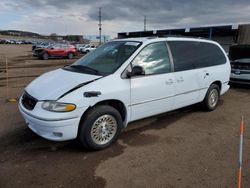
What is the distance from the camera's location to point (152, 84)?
441 cm

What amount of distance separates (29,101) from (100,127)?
1.25 metres

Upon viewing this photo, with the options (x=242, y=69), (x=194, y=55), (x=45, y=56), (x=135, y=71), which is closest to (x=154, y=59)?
(x=135, y=71)

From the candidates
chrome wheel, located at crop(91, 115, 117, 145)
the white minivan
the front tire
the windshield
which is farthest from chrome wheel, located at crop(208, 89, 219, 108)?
chrome wheel, located at crop(91, 115, 117, 145)

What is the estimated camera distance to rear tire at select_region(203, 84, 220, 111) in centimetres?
591

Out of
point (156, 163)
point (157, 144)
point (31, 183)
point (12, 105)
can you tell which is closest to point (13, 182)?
point (31, 183)

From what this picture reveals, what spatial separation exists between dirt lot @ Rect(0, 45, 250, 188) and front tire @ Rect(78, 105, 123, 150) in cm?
17

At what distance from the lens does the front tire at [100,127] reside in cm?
369

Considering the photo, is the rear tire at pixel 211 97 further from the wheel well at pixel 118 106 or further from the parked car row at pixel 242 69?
the parked car row at pixel 242 69

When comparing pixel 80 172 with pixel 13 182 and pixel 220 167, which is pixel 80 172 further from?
pixel 220 167

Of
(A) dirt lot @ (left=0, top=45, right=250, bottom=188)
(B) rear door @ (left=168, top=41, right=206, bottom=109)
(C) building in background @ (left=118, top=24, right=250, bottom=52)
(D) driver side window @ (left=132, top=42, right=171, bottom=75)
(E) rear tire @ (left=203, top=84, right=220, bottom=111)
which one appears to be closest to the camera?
(A) dirt lot @ (left=0, top=45, right=250, bottom=188)

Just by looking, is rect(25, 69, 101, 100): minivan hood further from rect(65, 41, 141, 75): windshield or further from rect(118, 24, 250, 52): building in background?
rect(118, 24, 250, 52): building in background

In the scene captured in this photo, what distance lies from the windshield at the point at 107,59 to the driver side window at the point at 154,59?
0.62ft

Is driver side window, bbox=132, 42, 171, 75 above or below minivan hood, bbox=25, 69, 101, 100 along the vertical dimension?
above

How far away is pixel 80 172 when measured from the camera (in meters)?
3.33
